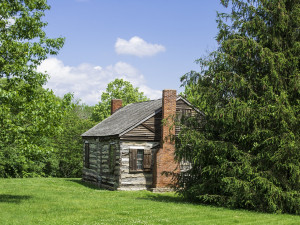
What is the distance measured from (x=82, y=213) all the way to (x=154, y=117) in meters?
12.2

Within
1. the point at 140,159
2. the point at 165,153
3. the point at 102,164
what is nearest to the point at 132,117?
the point at 140,159

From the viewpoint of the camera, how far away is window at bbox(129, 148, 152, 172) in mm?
24938

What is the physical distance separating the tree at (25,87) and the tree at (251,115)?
6071 mm

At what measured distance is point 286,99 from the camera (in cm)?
1620

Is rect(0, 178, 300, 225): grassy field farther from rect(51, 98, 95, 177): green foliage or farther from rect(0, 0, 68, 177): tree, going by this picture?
rect(51, 98, 95, 177): green foliage

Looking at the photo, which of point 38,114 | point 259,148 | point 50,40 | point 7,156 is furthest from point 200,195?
point 7,156

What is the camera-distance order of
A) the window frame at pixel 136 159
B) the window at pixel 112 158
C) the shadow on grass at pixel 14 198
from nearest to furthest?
the shadow on grass at pixel 14 198 < the window frame at pixel 136 159 < the window at pixel 112 158

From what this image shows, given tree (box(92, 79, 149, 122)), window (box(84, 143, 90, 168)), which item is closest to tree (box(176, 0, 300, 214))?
window (box(84, 143, 90, 168))

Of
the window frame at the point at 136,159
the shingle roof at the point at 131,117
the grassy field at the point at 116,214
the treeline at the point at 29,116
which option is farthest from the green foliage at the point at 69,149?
the treeline at the point at 29,116

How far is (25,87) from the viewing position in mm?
16359

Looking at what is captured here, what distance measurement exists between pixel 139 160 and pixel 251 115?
10818mm

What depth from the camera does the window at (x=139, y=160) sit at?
24.9 metres

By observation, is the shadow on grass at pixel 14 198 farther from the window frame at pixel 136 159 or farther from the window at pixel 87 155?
the window at pixel 87 155

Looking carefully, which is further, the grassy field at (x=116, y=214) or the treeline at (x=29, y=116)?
the treeline at (x=29, y=116)
